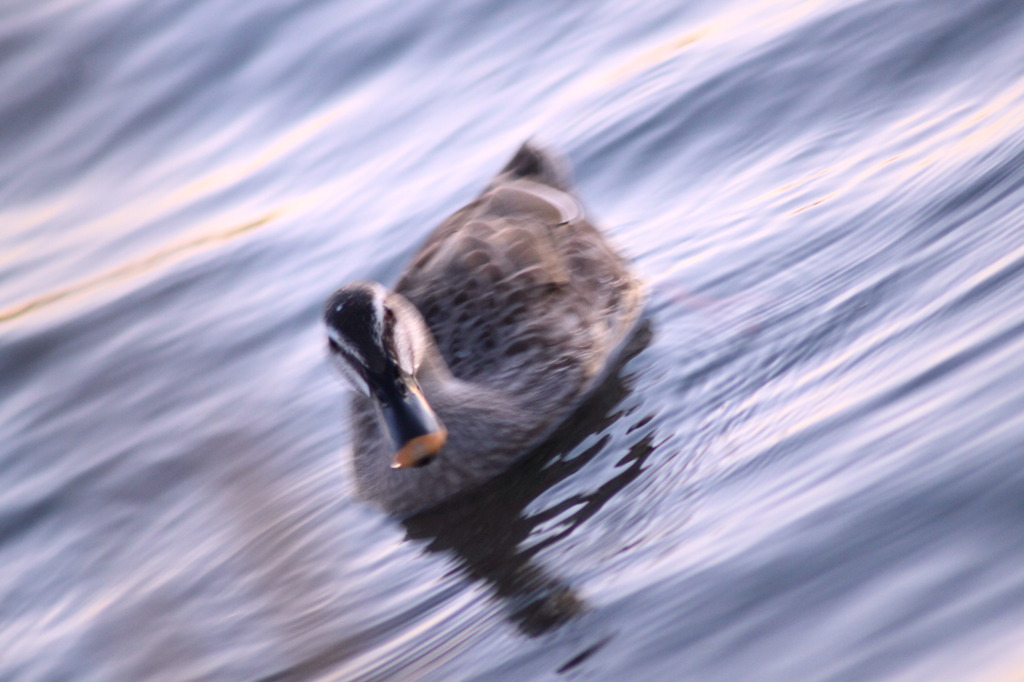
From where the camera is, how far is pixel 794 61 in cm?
750

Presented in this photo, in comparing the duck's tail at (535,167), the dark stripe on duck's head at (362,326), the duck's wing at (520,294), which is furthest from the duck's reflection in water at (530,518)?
the duck's tail at (535,167)

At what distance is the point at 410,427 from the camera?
15.1 feet

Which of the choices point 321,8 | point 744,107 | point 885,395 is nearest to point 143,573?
point 885,395

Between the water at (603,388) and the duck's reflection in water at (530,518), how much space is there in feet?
0.07

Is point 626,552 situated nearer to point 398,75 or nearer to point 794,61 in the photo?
point 794,61

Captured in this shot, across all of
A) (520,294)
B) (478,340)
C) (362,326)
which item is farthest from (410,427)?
(520,294)

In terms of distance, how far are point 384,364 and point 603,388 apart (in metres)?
1.29

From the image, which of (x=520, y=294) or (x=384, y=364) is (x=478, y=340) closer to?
(x=520, y=294)

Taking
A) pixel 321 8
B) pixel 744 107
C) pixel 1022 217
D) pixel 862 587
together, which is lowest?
pixel 862 587

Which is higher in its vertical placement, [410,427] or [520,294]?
[520,294]

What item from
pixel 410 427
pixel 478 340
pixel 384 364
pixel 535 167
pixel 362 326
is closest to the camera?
pixel 410 427

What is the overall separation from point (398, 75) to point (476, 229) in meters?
4.31

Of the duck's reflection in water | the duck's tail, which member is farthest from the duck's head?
the duck's tail

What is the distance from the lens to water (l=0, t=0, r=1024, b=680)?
2.87m
